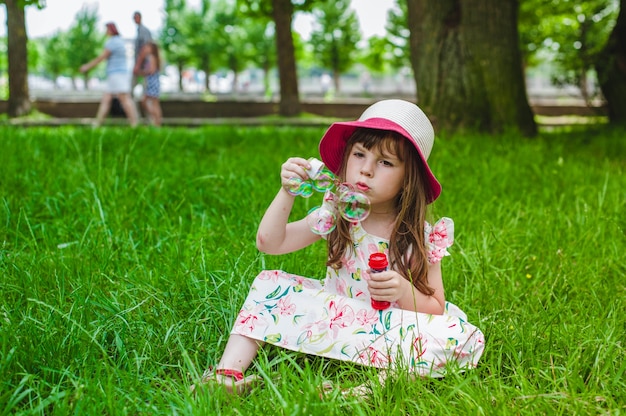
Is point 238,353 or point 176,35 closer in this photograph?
point 238,353

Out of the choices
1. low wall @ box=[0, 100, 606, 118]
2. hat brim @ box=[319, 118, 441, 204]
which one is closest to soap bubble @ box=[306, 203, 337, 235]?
hat brim @ box=[319, 118, 441, 204]

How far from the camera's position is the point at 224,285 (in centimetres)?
253

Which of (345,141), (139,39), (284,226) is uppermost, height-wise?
(139,39)

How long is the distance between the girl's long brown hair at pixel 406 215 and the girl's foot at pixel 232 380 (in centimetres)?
48

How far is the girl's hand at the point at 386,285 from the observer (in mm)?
2025

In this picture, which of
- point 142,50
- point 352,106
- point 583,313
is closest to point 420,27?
point 142,50

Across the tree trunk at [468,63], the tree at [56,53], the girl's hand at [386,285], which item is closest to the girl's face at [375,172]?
the girl's hand at [386,285]

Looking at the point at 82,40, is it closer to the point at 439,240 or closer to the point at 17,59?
the point at 17,59

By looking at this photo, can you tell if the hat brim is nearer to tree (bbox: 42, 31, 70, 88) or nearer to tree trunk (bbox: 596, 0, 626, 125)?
tree trunk (bbox: 596, 0, 626, 125)

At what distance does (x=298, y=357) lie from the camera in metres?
2.28

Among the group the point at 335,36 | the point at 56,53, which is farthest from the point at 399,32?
the point at 56,53

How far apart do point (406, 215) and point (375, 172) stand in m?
0.20

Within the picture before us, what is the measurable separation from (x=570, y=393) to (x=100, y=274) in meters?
1.66

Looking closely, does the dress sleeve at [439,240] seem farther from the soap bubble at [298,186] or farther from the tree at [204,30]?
the tree at [204,30]
